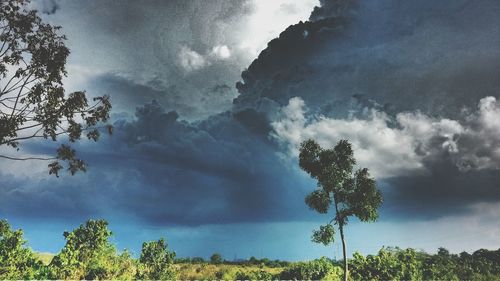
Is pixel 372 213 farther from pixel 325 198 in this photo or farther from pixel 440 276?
pixel 440 276

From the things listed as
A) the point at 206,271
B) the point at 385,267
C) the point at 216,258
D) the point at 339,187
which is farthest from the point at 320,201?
the point at 216,258

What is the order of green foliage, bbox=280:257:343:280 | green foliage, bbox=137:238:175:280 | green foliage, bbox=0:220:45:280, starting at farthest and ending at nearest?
green foliage, bbox=137:238:175:280, green foliage, bbox=280:257:343:280, green foliage, bbox=0:220:45:280

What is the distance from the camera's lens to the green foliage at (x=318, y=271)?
43.0 metres

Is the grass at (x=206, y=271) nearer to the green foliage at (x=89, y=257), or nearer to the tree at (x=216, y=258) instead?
the tree at (x=216, y=258)

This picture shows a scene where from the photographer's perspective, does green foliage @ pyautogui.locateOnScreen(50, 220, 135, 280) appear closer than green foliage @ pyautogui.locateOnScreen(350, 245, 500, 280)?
Yes

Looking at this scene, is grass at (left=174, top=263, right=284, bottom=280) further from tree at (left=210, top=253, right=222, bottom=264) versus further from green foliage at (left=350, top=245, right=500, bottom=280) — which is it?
green foliage at (left=350, top=245, right=500, bottom=280)

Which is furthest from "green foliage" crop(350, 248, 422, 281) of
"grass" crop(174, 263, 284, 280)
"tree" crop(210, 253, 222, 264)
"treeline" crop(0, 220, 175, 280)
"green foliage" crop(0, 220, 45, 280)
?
"tree" crop(210, 253, 222, 264)

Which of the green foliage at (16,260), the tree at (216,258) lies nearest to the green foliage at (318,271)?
the green foliage at (16,260)

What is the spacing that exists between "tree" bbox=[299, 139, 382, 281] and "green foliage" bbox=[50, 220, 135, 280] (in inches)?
752

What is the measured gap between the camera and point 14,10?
50.1ft

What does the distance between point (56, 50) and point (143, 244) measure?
43.3m

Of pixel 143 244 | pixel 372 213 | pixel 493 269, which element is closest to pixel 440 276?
pixel 493 269

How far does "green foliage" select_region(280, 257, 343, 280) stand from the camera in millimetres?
43000

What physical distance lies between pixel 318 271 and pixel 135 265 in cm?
2133
